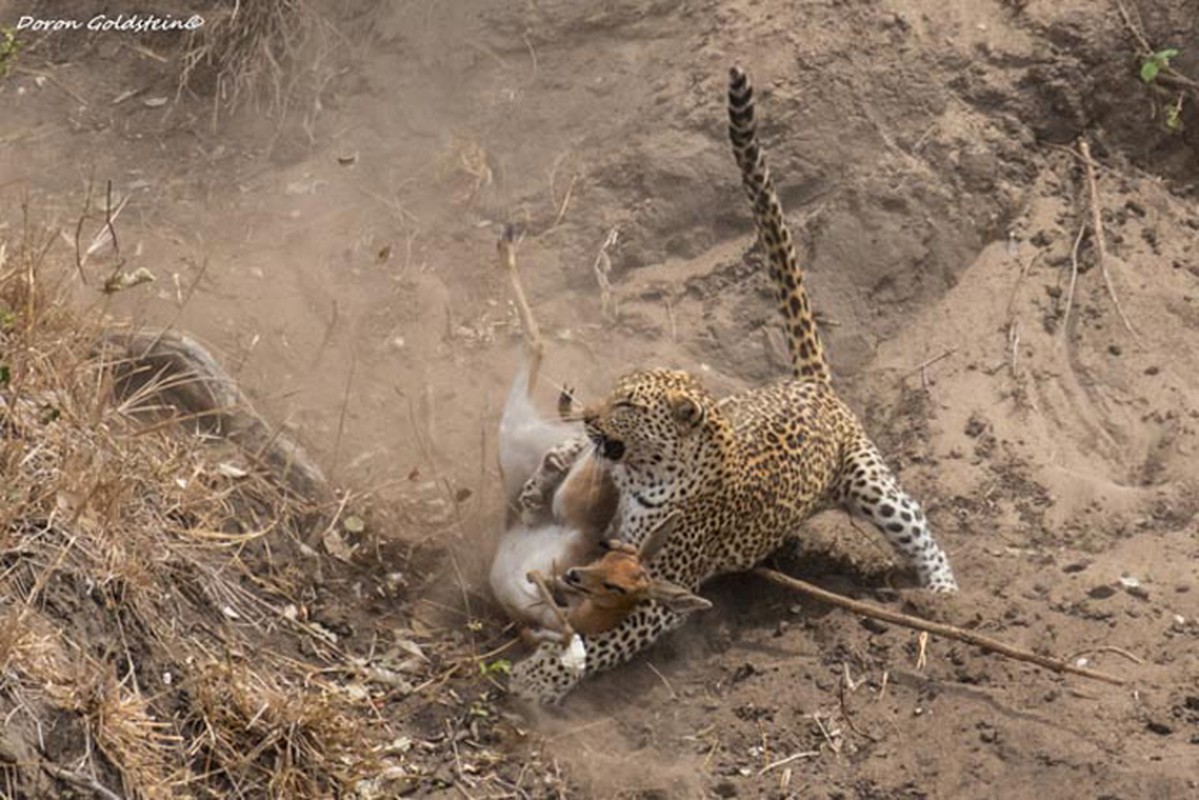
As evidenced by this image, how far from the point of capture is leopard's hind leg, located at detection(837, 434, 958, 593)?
8.98 m

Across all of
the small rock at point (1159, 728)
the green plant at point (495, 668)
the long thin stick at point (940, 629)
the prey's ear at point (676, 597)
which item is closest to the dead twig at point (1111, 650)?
the long thin stick at point (940, 629)

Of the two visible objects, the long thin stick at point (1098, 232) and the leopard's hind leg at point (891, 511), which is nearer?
the leopard's hind leg at point (891, 511)

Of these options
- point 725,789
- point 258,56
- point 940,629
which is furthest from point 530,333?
point 258,56

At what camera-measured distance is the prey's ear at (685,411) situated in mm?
8336

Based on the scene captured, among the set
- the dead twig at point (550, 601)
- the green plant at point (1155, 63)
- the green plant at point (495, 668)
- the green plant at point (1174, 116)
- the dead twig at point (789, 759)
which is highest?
the green plant at point (1155, 63)

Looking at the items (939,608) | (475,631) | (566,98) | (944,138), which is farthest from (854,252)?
(475,631)

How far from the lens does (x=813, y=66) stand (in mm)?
10688

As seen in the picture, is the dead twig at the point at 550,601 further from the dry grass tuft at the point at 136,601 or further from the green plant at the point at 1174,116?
the green plant at the point at 1174,116

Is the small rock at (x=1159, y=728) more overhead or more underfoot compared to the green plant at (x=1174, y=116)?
more underfoot

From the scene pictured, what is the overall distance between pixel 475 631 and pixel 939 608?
5.94 ft

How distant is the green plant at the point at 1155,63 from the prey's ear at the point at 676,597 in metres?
3.96

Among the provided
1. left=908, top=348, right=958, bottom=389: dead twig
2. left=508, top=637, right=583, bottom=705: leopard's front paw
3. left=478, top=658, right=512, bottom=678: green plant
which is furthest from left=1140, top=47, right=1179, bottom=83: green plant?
left=478, top=658, right=512, bottom=678: green plant

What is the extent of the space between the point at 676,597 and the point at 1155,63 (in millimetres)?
4136
